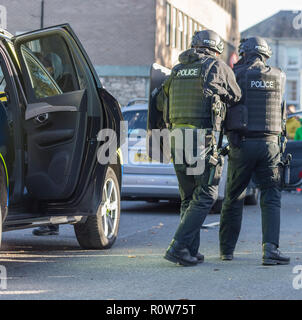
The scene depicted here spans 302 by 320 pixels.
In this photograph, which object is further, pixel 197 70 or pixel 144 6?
pixel 144 6

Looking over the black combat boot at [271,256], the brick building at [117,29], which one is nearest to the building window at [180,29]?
the brick building at [117,29]

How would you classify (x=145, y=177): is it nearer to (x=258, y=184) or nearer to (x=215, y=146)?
(x=258, y=184)

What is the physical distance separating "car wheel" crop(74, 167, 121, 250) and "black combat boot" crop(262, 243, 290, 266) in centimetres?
168

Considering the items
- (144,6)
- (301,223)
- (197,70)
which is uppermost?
(144,6)

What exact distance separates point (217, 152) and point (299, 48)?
262 feet

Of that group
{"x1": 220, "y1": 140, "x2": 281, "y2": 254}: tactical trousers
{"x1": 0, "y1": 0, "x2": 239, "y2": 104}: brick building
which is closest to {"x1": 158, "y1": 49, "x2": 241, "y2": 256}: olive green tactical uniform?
{"x1": 220, "y1": 140, "x2": 281, "y2": 254}: tactical trousers

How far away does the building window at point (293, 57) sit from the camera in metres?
84.6

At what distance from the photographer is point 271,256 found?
25.2 ft

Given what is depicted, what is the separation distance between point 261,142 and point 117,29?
33.1 meters

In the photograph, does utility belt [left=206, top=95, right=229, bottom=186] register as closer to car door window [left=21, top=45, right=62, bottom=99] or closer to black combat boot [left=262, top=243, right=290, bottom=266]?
black combat boot [left=262, top=243, right=290, bottom=266]

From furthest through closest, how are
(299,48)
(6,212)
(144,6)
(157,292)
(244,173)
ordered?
(299,48)
(144,6)
(244,173)
(6,212)
(157,292)

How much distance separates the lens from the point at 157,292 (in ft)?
20.3

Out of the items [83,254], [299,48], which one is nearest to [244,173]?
[83,254]
